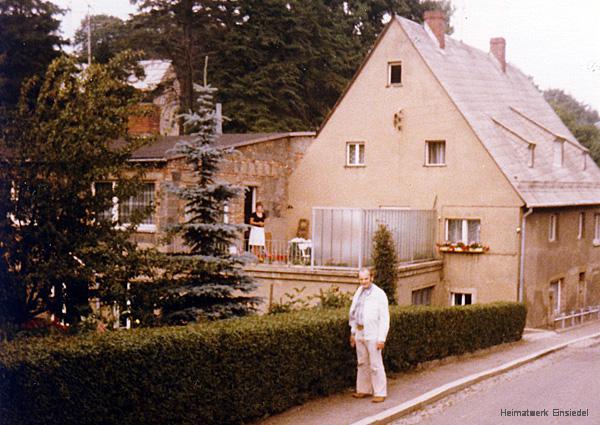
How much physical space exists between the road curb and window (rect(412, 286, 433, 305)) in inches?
272

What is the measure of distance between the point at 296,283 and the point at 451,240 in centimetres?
749

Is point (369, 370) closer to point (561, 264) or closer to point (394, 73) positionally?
point (394, 73)

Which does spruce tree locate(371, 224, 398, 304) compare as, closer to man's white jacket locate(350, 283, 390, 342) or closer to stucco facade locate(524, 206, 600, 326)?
stucco facade locate(524, 206, 600, 326)

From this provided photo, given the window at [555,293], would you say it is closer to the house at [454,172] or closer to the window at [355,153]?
the house at [454,172]

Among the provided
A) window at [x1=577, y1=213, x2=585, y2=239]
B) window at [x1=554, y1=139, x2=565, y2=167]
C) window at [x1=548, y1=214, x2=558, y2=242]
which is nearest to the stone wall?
window at [x1=548, y1=214, x2=558, y2=242]

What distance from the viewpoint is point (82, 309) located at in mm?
12836

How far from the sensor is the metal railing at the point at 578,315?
30.1 metres

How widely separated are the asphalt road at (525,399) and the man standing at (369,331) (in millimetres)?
843

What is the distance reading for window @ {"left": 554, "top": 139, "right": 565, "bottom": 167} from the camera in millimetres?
32906

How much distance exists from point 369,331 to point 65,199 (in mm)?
5042

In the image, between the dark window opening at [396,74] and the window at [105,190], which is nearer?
the window at [105,190]

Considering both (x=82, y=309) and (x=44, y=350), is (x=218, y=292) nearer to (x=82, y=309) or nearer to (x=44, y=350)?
(x=82, y=309)

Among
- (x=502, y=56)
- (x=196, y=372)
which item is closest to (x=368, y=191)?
(x=502, y=56)

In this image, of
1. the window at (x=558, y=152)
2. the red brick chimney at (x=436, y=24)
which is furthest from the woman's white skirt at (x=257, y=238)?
the window at (x=558, y=152)
